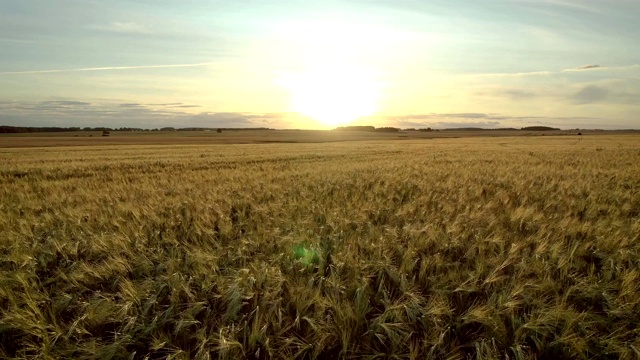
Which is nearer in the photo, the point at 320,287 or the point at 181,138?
the point at 320,287

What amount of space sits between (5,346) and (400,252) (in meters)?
3.03

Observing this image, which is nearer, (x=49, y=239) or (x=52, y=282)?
(x=52, y=282)

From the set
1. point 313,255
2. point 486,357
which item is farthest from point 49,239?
point 486,357

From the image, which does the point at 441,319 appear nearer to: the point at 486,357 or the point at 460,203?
the point at 486,357

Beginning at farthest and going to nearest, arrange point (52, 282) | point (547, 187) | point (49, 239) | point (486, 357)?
point (547, 187)
point (49, 239)
point (52, 282)
point (486, 357)

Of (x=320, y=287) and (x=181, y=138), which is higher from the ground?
(x=181, y=138)

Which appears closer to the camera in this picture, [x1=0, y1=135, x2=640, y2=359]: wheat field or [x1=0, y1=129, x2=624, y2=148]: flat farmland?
[x1=0, y1=135, x2=640, y2=359]: wheat field

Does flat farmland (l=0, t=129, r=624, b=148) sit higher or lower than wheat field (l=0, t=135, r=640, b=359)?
higher

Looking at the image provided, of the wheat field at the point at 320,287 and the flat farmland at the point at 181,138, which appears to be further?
the flat farmland at the point at 181,138

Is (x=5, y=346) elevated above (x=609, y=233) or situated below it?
below

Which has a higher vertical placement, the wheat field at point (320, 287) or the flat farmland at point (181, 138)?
the flat farmland at point (181, 138)

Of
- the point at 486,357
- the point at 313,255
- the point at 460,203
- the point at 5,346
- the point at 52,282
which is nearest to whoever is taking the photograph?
the point at 486,357

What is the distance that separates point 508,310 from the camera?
8.24 ft

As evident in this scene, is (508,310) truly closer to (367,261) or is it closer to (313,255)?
(367,261)
